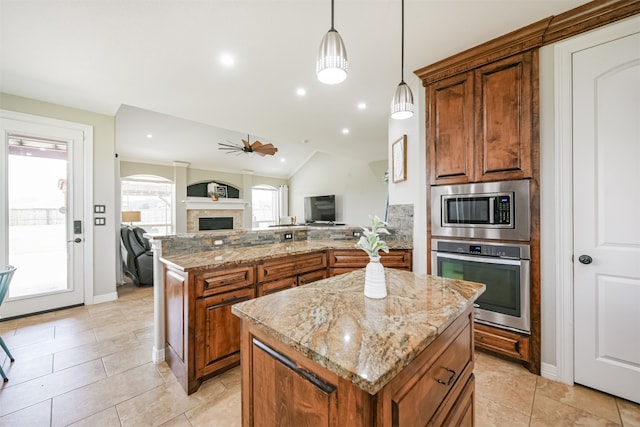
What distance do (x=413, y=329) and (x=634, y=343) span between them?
1967 millimetres

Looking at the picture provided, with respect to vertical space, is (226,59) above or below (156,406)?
above

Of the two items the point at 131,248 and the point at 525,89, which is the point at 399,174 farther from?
the point at 131,248

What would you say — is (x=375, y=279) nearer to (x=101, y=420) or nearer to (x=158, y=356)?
(x=101, y=420)

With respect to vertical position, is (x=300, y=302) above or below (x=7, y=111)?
below

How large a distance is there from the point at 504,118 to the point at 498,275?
1275 millimetres

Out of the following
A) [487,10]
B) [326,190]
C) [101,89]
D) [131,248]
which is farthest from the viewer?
[326,190]

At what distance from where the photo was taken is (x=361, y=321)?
0.92 metres

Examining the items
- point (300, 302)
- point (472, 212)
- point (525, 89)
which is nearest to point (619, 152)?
point (525, 89)

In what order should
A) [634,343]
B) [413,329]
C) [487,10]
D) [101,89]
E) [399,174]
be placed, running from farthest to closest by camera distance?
[399,174] → [101,89] → [487,10] → [634,343] → [413,329]

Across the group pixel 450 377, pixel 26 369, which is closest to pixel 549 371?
pixel 450 377

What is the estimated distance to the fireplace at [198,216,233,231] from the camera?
785cm

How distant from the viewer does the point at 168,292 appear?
2102mm

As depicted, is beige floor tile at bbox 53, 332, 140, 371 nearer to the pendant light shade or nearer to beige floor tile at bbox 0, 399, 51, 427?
beige floor tile at bbox 0, 399, 51, 427

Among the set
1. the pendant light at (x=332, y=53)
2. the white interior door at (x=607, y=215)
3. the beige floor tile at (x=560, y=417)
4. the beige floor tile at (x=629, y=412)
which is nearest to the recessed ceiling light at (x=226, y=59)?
the pendant light at (x=332, y=53)
